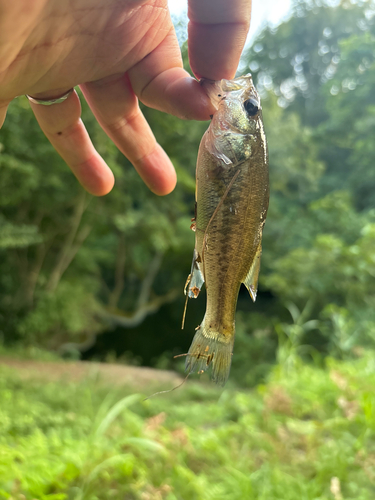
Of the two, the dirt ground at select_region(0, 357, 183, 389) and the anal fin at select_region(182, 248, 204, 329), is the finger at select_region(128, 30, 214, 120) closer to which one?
the anal fin at select_region(182, 248, 204, 329)

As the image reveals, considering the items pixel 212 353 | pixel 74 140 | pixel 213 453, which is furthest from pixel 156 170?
pixel 213 453

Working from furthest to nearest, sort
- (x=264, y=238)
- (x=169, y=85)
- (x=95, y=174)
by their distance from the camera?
(x=264, y=238) → (x=95, y=174) → (x=169, y=85)

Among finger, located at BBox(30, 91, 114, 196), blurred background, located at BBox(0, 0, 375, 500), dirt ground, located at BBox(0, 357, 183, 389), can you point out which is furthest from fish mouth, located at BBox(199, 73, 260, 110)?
dirt ground, located at BBox(0, 357, 183, 389)

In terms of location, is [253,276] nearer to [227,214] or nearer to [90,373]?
[227,214]

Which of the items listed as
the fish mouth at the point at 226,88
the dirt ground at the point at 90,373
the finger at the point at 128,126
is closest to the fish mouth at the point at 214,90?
the fish mouth at the point at 226,88

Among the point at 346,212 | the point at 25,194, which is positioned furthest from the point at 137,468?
the point at 346,212

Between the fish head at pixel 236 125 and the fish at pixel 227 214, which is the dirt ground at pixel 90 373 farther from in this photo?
the fish head at pixel 236 125
